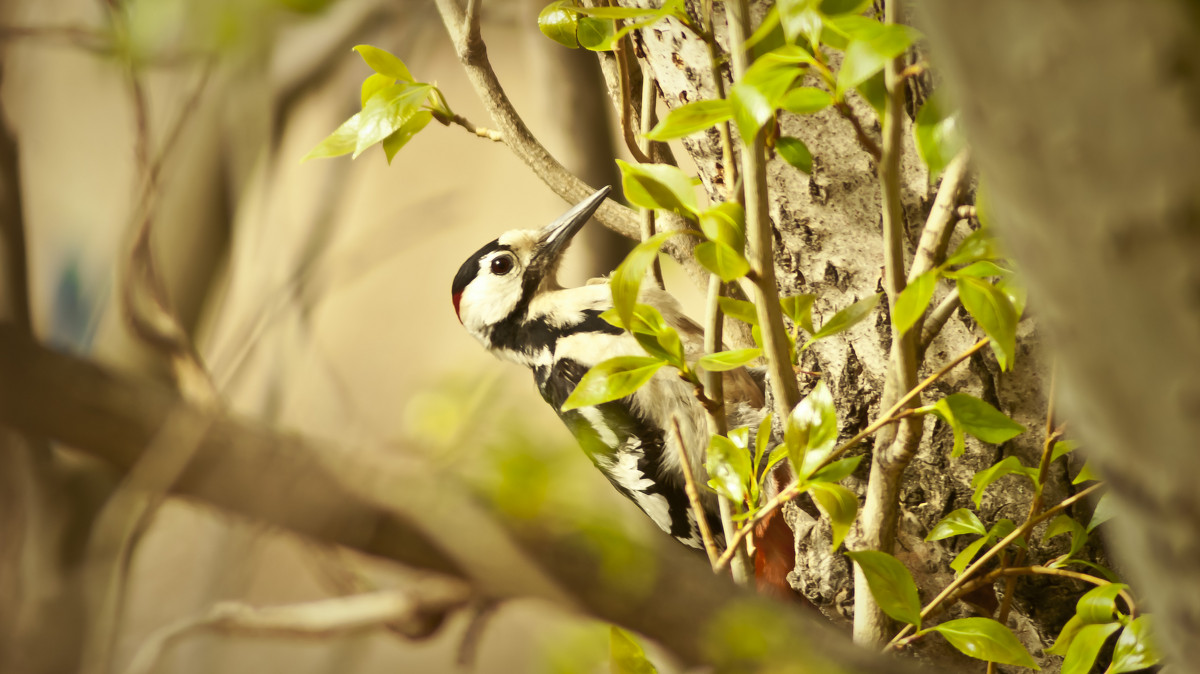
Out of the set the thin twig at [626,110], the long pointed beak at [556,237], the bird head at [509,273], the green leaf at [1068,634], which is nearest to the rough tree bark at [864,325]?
the thin twig at [626,110]

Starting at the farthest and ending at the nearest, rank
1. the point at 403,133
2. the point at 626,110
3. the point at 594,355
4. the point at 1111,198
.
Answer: the point at 594,355, the point at 626,110, the point at 403,133, the point at 1111,198

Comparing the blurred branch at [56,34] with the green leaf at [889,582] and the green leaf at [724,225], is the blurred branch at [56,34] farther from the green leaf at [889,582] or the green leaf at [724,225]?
the green leaf at [889,582]

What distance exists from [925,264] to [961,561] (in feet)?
0.91

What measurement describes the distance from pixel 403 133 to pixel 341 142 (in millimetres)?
99

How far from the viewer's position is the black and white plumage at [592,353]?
1.17 meters

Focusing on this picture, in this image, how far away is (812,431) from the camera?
20.9 inches

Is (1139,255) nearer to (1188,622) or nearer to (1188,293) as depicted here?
(1188,293)

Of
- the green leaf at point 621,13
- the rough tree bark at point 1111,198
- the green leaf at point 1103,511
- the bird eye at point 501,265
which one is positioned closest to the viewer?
the rough tree bark at point 1111,198

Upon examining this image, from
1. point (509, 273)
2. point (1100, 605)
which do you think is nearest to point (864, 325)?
point (1100, 605)

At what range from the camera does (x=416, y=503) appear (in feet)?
0.82

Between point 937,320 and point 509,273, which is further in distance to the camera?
point 509,273

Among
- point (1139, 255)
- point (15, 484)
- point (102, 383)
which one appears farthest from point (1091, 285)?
point (15, 484)

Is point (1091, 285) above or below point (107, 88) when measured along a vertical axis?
below

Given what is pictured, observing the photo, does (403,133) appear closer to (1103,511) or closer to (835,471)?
(835,471)
